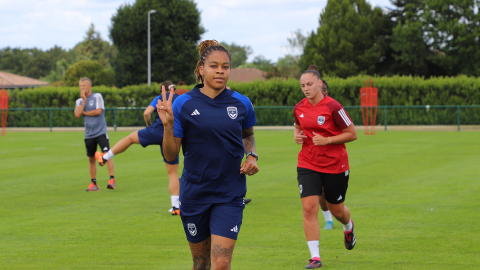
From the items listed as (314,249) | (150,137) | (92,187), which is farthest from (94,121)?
(314,249)

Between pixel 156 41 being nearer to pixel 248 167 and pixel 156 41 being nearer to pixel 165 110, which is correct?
pixel 248 167

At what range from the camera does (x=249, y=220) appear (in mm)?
8281

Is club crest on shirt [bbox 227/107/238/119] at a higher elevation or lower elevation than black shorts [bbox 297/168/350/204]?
higher

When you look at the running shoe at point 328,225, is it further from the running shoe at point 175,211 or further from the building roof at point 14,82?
the building roof at point 14,82

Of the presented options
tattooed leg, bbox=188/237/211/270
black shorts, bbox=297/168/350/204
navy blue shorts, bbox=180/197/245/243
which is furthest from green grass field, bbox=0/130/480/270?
navy blue shorts, bbox=180/197/245/243

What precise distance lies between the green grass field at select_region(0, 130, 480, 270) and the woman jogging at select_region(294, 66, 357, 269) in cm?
59

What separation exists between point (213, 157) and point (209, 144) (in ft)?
0.32

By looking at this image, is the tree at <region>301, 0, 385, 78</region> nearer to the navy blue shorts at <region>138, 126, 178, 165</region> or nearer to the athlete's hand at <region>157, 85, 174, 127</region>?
the navy blue shorts at <region>138, 126, 178, 165</region>

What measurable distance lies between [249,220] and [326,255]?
7.26ft

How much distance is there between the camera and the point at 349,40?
54562 mm

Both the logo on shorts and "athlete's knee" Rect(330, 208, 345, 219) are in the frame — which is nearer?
the logo on shorts

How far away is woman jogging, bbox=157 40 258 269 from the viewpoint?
397 cm

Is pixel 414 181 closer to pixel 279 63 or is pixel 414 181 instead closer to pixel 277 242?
pixel 277 242

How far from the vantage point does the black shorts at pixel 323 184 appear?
591 cm
